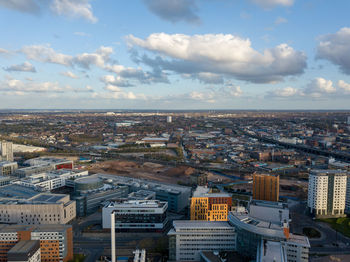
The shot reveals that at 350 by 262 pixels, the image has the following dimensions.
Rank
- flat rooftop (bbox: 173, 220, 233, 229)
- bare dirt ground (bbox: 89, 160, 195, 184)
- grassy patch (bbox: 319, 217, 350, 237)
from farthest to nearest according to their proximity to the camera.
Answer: bare dirt ground (bbox: 89, 160, 195, 184)
grassy patch (bbox: 319, 217, 350, 237)
flat rooftop (bbox: 173, 220, 233, 229)

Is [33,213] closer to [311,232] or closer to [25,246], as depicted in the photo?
[25,246]

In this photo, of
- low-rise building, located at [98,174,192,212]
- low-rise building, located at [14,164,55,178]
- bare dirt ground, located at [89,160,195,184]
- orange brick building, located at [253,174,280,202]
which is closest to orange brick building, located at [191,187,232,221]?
low-rise building, located at [98,174,192,212]

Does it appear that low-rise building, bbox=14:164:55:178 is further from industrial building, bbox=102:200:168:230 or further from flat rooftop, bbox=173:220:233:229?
flat rooftop, bbox=173:220:233:229

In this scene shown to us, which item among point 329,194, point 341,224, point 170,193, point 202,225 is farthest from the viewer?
point 170,193

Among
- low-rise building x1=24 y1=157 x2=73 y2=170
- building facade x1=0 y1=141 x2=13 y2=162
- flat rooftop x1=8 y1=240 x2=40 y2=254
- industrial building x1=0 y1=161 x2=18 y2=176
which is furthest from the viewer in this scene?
building facade x1=0 y1=141 x2=13 y2=162

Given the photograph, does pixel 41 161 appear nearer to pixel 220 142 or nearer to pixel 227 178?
pixel 227 178

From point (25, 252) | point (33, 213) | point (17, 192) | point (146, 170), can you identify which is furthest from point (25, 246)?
point (146, 170)

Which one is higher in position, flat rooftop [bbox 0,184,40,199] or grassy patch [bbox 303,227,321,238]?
flat rooftop [bbox 0,184,40,199]
